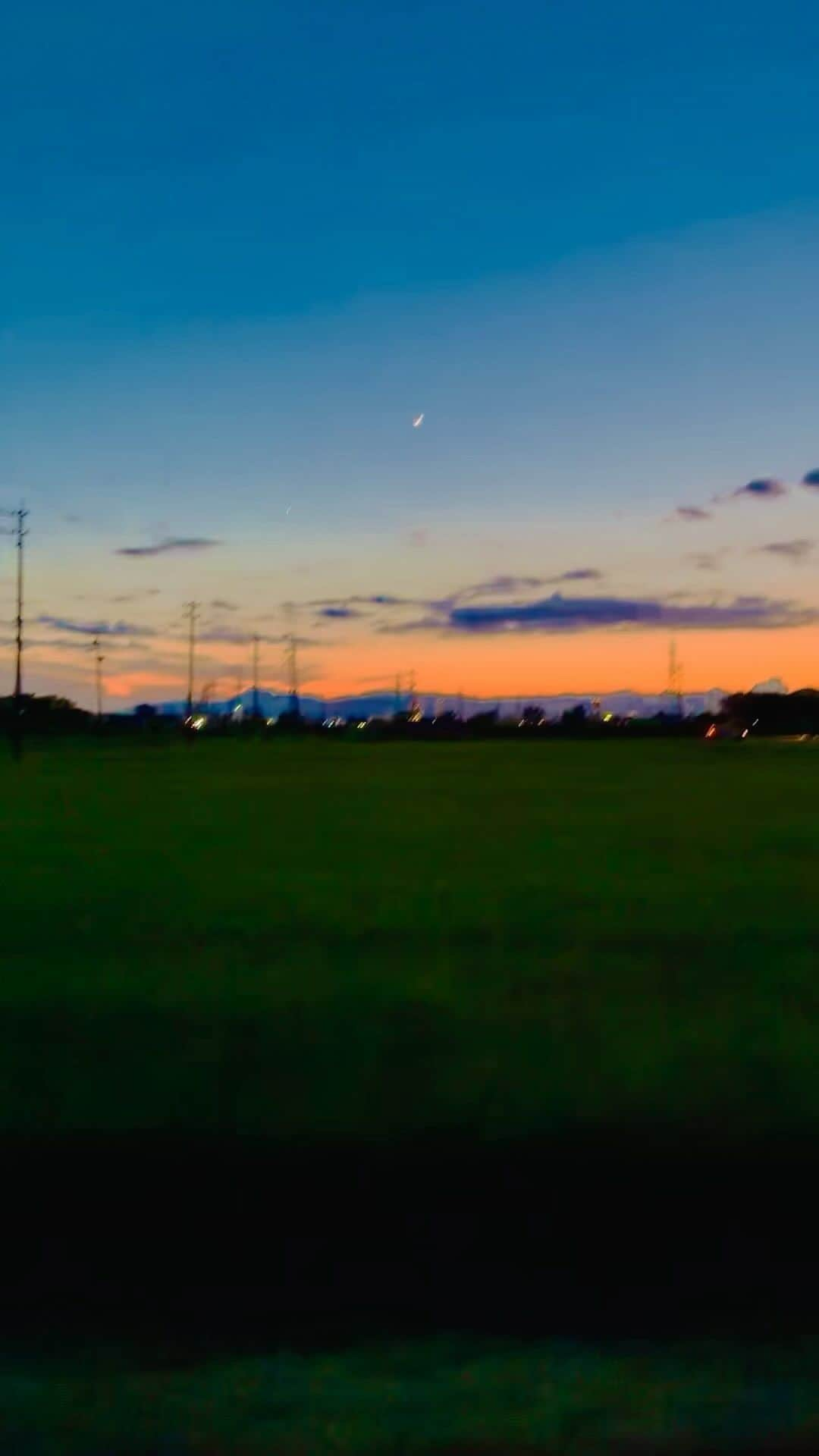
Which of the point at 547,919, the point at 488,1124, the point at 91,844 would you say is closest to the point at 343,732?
the point at 91,844

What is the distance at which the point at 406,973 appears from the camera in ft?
52.4

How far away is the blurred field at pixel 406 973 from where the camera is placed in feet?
33.2

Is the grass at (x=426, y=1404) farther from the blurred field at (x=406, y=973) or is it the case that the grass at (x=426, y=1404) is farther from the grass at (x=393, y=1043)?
the blurred field at (x=406, y=973)

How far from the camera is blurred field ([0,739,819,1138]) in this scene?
10.1m

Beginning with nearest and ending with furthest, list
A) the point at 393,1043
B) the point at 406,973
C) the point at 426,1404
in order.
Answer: the point at 426,1404 → the point at 393,1043 → the point at 406,973

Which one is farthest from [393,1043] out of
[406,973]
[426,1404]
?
[426,1404]

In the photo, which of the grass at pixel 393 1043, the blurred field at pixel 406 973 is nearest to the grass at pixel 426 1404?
the grass at pixel 393 1043

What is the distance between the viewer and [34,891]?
76.5 feet

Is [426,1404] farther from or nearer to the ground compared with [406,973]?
farther from the ground

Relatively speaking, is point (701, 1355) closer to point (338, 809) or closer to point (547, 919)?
point (547, 919)

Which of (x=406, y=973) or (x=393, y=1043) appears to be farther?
(x=406, y=973)

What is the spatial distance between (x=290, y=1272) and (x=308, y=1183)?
1.35 meters

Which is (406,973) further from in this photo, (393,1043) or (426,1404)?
(426,1404)

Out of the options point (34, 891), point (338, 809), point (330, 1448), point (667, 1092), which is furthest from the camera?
point (338, 809)
